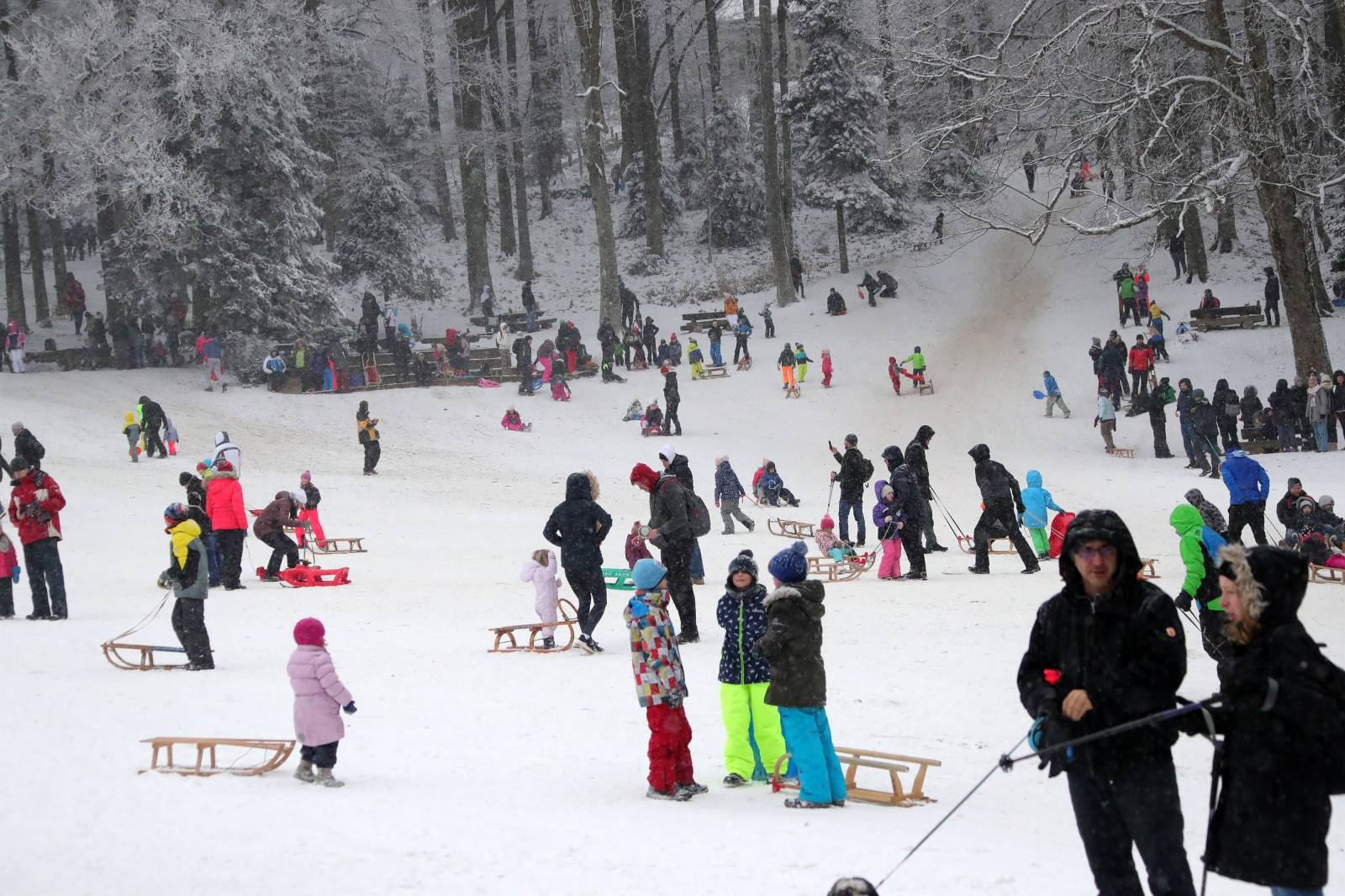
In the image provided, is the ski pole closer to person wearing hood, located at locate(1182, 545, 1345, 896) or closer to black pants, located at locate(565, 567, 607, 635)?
person wearing hood, located at locate(1182, 545, 1345, 896)

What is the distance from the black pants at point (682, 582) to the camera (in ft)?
37.3

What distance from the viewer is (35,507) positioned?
41.4ft

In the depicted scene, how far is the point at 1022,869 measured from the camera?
565cm

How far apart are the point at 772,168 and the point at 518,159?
11.4m

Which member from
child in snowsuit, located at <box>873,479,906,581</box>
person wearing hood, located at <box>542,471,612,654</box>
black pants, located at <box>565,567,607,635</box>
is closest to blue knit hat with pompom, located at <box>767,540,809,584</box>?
person wearing hood, located at <box>542,471,612,654</box>

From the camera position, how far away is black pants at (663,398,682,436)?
27703mm

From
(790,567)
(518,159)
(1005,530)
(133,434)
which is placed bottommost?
(1005,530)

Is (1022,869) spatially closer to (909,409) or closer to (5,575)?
(5,575)

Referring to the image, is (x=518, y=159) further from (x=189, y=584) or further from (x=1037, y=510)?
(x=189, y=584)

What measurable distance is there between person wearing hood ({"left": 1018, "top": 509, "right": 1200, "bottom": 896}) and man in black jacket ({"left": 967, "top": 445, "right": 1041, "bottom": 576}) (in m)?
10.3

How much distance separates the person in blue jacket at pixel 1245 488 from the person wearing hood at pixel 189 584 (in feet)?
33.1

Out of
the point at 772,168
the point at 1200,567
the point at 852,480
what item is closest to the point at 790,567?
the point at 1200,567

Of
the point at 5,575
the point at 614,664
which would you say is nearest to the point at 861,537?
the point at 614,664

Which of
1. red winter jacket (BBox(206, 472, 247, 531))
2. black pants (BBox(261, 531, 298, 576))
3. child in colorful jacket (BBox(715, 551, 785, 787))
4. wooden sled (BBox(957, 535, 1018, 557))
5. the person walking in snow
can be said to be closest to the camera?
child in colorful jacket (BBox(715, 551, 785, 787))
